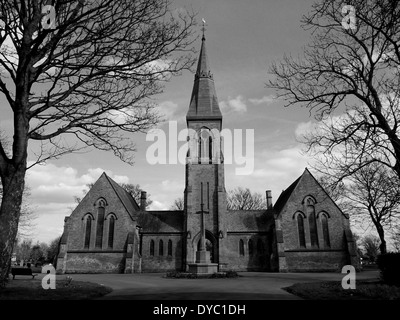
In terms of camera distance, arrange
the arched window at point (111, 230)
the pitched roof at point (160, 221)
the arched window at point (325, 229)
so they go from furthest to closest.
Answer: the pitched roof at point (160, 221) < the arched window at point (111, 230) < the arched window at point (325, 229)

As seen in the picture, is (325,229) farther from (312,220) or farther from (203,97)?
(203,97)

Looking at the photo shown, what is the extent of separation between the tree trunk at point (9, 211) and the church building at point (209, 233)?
75.1ft

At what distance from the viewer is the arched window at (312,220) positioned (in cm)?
3231

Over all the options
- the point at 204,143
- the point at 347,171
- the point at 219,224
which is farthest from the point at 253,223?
the point at 347,171

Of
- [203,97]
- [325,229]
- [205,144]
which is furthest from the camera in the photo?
[203,97]

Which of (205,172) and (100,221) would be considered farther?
(205,172)

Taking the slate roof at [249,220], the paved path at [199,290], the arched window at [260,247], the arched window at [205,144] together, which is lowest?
the paved path at [199,290]

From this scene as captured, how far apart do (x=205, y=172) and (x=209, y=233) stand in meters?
6.80

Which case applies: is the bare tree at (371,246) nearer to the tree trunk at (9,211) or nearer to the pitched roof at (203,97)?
the pitched roof at (203,97)

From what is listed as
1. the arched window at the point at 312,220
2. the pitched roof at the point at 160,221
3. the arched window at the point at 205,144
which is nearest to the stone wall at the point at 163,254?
the pitched roof at the point at 160,221

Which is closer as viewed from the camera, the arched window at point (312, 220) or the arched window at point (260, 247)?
the arched window at point (312, 220)

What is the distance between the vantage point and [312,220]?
33000 millimetres

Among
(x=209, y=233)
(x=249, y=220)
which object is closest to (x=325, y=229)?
(x=249, y=220)

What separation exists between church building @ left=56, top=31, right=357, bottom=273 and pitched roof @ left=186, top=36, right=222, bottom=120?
5194 mm
